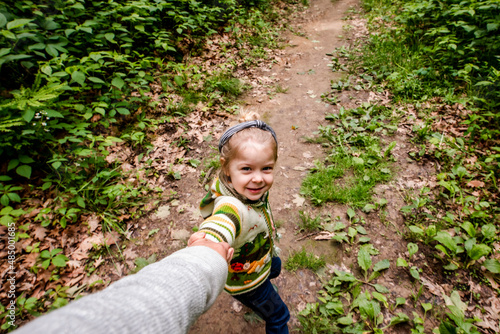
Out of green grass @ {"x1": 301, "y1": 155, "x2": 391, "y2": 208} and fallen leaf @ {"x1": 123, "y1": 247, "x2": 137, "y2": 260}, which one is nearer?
fallen leaf @ {"x1": 123, "y1": 247, "x2": 137, "y2": 260}

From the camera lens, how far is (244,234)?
1604 millimetres

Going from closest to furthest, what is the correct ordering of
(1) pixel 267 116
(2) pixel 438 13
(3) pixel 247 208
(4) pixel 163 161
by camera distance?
1. (3) pixel 247 208
2. (4) pixel 163 161
3. (1) pixel 267 116
4. (2) pixel 438 13

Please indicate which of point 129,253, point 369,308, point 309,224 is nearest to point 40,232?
point 129,253

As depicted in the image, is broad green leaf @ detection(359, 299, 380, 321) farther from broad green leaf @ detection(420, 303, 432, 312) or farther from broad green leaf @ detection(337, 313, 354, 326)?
broad green leaf @ detection(420, 303, 432, 312)

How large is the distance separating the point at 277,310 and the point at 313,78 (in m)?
6.03

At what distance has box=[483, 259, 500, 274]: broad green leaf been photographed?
2.42 m

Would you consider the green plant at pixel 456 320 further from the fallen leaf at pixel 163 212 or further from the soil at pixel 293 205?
A: the fallen leaf at pixel 163 212

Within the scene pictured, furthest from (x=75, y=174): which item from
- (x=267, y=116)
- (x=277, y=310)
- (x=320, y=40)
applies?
(x=320, y=40)

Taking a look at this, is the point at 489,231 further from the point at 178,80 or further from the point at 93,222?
the point at 178,80

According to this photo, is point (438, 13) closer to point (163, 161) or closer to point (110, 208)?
point (163, 161)

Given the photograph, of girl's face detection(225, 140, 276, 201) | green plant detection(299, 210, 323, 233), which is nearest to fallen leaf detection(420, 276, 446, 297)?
green plant detection(299, 210, 323, 233)

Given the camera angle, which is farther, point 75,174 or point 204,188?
point 204,188

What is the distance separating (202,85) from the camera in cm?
540

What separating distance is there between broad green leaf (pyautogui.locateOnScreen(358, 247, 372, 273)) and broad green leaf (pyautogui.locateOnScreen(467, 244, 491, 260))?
1.12 meters
